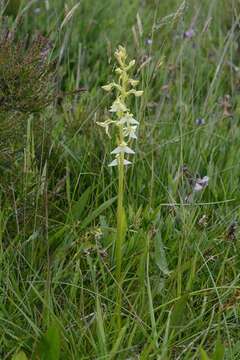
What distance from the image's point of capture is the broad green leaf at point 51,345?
158 cm

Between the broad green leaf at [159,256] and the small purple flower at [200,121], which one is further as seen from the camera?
the small purple flower at [200,121]

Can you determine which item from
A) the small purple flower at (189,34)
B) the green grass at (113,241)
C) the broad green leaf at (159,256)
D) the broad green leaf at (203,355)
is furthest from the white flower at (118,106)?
the small purple flower at (189,34)

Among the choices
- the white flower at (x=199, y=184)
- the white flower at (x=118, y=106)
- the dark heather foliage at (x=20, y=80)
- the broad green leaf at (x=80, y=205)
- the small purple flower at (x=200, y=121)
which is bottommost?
the small purple flower at (x=200, y=121)

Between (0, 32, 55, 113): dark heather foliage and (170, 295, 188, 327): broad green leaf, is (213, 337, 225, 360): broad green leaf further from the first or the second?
(0, 32, 55, 113): dark heather foliage

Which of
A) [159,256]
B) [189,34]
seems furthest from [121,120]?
[189,34]

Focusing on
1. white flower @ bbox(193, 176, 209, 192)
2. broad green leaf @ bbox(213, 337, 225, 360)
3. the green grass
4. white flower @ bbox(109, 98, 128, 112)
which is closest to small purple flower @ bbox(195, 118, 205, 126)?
the green grass

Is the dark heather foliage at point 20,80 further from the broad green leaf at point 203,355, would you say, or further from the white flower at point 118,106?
the broad green leaf at point 203,355

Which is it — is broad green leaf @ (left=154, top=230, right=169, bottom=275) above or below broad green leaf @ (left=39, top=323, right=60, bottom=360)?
below

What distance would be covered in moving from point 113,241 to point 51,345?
0.51 meters

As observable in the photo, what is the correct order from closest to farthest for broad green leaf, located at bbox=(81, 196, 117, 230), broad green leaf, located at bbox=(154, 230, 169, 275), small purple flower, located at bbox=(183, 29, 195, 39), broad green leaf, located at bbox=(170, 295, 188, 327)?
1. broad green leaf, located at bbox=(170, 295, 188, 327)
2. broad green leaf, located at bbox=(154, 230, 169, 275)
3. broad green leaf, located at bbox=(81, 196, 117, 230)
4. small purple flower, located at bbox=(183, 29, 195, 39)

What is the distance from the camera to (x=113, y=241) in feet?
6.73

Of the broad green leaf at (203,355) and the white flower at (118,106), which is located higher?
the white flower at (118,106)

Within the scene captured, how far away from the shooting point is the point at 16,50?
221 centimetres

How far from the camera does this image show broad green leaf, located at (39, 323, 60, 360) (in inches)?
62.3
